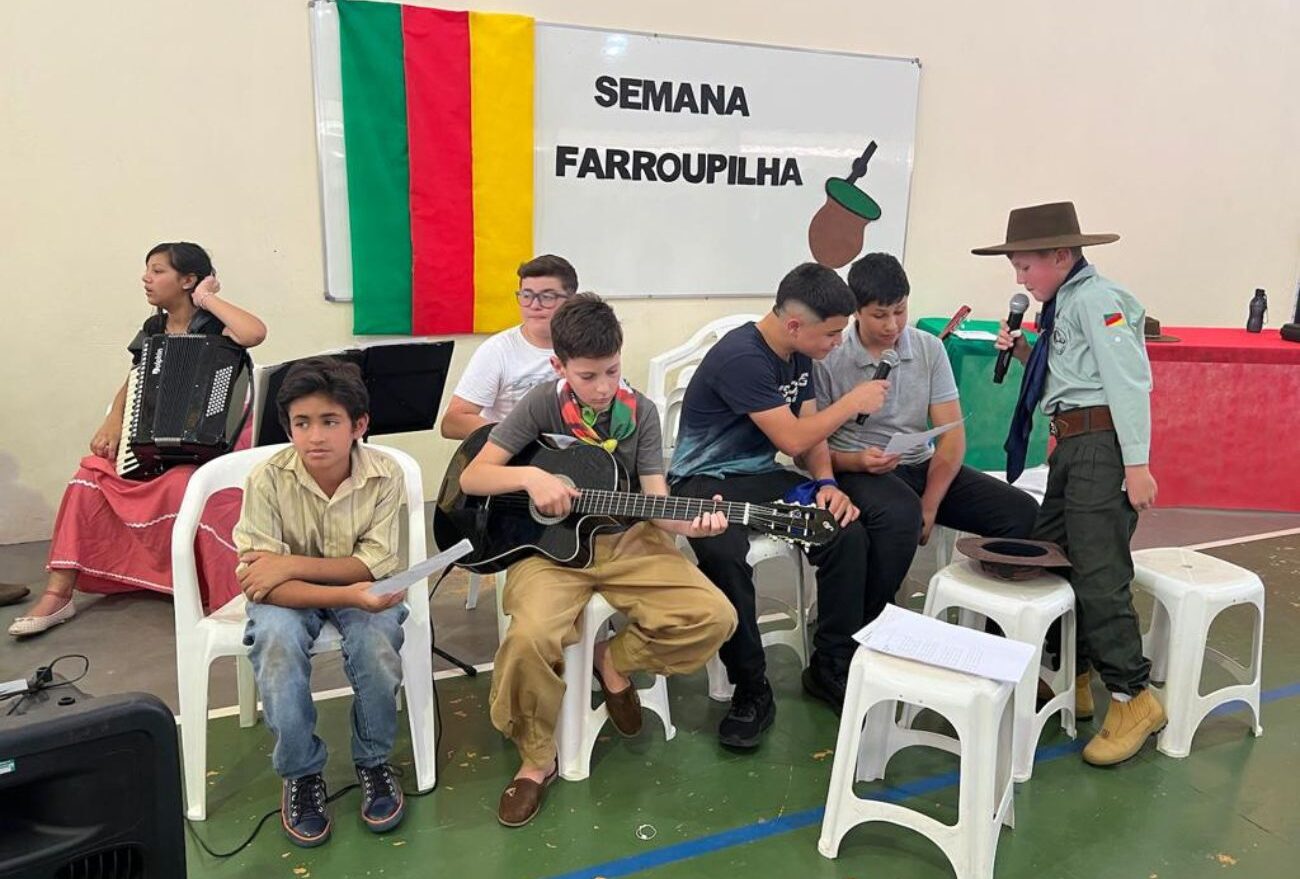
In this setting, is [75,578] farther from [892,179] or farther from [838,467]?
[892,179]

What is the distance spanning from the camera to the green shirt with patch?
2516 millimetres

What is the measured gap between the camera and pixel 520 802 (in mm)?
2285

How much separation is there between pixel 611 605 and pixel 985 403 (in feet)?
9.77

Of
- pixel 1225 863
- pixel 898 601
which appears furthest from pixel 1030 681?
pixel 898 601

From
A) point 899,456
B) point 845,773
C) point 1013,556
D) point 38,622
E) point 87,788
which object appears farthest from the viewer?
point 38,622

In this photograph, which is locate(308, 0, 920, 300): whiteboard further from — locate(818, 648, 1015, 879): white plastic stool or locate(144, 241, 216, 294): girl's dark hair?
locate(818, 648, 1015, 879): white plastic stool

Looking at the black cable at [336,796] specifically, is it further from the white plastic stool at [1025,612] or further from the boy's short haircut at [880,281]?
the boy's short haircut at [880,281]

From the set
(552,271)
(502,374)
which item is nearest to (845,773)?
(502,374)

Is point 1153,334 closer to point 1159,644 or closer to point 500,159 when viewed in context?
point 1159,644

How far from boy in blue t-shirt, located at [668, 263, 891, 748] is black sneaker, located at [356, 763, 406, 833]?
88cm

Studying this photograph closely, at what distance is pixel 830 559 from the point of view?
277 centimetres

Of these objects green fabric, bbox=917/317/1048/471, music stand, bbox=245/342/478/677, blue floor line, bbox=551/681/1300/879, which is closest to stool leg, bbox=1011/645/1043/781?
blue floor line, bbox=551/681/1300/879

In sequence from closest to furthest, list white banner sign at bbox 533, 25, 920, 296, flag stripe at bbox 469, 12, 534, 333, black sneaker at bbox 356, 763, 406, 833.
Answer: black sneaker at bbox 356, 763, 406, 833 < flag stripe at bbox 469, 12, 534, 333 < white banner sign at bbox 533, 25, 920, 296

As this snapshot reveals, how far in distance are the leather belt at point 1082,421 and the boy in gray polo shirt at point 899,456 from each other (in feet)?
1.29
